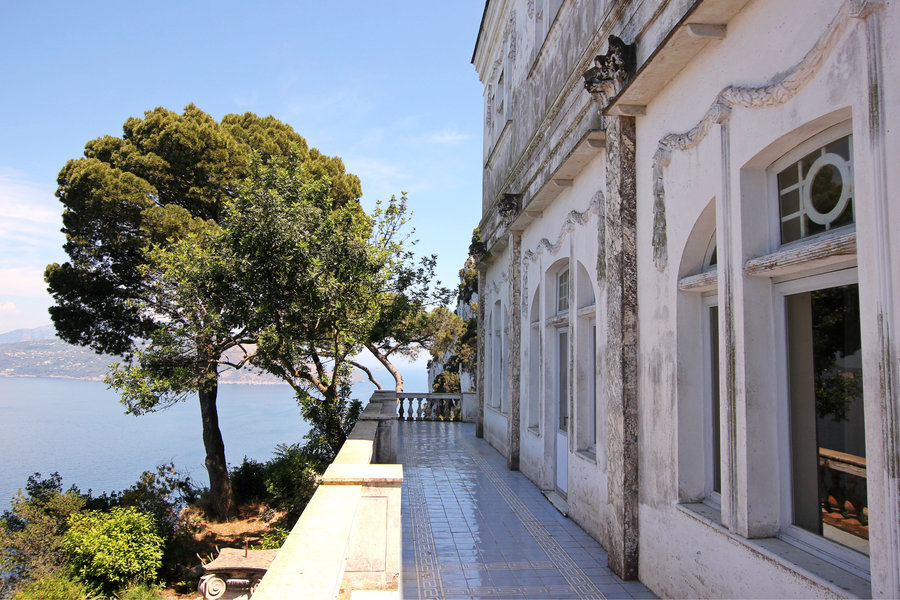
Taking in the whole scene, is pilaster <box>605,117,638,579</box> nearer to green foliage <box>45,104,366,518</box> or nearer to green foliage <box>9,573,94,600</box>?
green foliage <box>45,104,366,518</box>

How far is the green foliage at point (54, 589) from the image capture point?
1192 centimetres

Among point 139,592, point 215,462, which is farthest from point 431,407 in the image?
point 139,592

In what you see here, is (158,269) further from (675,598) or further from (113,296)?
(675,598)

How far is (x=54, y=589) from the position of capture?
12.2 m

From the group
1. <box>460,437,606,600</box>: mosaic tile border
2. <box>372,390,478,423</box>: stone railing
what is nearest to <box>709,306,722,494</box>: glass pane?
<box>460,437,606,600</box>: mosaic tile border

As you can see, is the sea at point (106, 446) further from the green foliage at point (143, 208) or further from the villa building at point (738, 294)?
the villa building at point (738, 294)

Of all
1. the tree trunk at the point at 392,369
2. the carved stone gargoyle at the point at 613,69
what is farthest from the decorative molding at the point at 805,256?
the tree trunk at the point at 392,369

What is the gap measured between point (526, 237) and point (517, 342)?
1.86m

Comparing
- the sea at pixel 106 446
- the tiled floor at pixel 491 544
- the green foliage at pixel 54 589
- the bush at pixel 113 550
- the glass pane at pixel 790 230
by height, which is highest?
the glass pane at pixel 790 230

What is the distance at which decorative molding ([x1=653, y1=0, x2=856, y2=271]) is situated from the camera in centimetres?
303

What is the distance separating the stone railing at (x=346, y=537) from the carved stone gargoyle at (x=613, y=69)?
3903 mm

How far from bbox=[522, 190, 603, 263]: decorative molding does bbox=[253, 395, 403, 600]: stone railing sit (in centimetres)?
355

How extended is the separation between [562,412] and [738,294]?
5359 millimetres

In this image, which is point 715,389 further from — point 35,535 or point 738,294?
point 35,535
